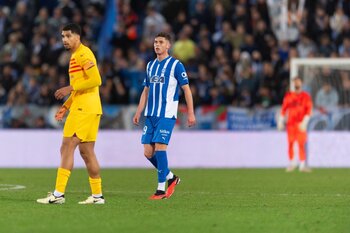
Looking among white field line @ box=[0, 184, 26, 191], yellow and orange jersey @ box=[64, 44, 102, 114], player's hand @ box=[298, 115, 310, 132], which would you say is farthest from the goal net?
yellow and orange jersey @ box=[64, 44, 102, 114]

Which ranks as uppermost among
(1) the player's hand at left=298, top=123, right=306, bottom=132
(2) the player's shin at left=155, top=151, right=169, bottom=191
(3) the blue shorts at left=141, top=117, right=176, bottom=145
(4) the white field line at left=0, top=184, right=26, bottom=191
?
(3) the blue shorts at left=141, top=117, right=176, bottom=145

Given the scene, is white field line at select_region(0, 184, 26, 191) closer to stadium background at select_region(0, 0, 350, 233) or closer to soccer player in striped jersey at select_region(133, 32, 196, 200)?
stadium background at select_region(0, 0, 350, 233)

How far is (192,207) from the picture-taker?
11.5 meters

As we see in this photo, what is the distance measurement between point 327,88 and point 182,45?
3.82m

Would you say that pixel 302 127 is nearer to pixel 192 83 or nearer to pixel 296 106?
pixel 296 106

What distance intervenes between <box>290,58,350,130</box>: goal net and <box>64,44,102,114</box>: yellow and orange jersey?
12465 millimetres

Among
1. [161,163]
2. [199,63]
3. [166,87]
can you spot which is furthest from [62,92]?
[199,63]

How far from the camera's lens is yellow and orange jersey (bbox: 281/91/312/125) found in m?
22.2

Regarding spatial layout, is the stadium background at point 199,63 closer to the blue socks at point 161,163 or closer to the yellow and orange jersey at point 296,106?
the yellow and orange jersey at point 296,106

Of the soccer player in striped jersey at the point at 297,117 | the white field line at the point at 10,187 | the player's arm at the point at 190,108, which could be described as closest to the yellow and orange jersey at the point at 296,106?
the soccer player in striped jersey at the point at 297,117

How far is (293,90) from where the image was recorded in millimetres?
22922

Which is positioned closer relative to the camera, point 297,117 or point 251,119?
point 297,117

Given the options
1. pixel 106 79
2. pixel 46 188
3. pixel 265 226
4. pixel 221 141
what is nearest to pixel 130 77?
pixel 106 79

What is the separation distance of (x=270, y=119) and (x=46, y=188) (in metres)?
9.33
